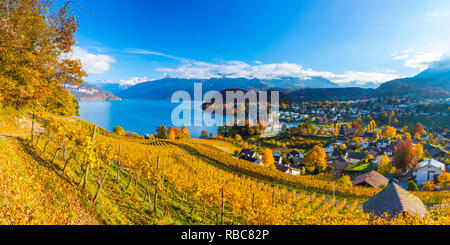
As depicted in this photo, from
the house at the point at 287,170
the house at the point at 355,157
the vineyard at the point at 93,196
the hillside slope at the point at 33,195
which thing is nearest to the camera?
the hillside slope at the point at 33,195

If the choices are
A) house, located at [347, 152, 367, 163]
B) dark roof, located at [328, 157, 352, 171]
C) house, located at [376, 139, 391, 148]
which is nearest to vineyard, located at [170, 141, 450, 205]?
dark roof, located at [328, 157, 352, 171]

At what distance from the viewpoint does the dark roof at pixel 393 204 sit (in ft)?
43.5

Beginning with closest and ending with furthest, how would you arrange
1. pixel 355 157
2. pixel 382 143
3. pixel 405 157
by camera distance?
pixel 405 157, pixel 355 157, pixel 382 143

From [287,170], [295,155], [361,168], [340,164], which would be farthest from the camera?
[295,155]

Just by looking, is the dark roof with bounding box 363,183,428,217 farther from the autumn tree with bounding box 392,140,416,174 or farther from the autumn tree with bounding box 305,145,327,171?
the autumn tree with bounding box 392,140,416,174

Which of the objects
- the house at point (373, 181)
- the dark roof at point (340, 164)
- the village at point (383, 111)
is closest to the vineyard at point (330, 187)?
the house at point (373, 181)

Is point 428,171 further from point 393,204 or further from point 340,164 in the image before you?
point 393,204

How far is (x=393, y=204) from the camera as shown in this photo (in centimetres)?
1398

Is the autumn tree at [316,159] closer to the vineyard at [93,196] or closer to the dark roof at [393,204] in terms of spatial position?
the dark roof at [393,204]

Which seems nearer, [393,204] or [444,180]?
[393,204]

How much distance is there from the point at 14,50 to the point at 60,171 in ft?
22.9

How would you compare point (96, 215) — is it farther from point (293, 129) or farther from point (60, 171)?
point (293, 129)

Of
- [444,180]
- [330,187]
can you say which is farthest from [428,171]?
[330,187]
